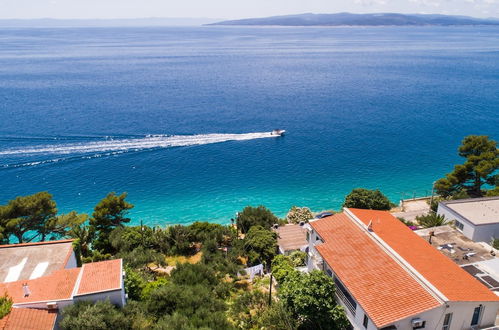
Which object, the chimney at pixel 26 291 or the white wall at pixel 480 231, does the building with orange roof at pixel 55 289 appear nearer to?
the chimney at pixel 26 291

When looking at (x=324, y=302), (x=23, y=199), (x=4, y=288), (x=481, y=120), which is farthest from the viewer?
(x=481, y=120)

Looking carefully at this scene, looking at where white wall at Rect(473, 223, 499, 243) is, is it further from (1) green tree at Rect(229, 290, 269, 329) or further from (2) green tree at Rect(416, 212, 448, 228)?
(1) green tree at Rect(229, 290, 269, 329)

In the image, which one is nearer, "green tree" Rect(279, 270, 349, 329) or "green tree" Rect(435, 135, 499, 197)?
"green tree" Rect(279, 270, 349, 329)

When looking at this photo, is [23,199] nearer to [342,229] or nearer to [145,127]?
[342,229]

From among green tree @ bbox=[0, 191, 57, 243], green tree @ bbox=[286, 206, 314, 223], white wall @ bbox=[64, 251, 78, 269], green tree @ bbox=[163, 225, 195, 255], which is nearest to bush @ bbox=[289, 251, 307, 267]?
green tree @ bbox=[286, 206, 314, 223]

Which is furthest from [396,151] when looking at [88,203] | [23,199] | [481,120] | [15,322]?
[15,322]

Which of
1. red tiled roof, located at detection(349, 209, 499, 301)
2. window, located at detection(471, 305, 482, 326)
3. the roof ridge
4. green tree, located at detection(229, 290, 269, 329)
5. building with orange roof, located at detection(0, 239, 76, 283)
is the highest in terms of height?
the roof ridge

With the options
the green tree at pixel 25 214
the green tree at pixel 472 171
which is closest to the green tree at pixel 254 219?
the green tree at pixel 25 214
